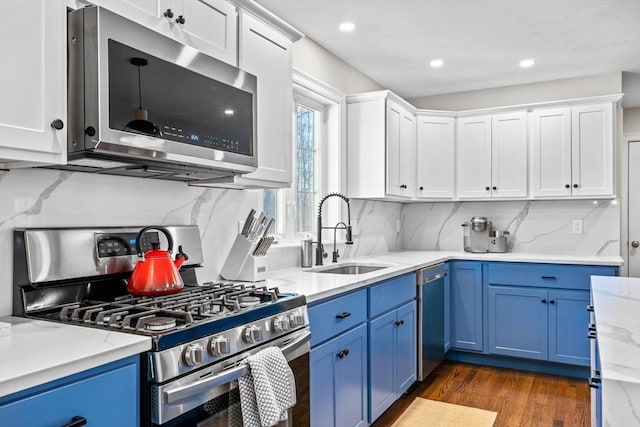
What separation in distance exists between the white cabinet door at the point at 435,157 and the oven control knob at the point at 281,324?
113 inches

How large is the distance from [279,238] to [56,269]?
165 centimetres

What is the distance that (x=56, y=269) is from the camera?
5.58ft

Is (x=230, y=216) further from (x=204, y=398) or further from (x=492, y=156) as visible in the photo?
(x=492, y=156)

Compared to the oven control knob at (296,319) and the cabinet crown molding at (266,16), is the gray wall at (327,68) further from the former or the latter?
the oven control knob at (296,319)

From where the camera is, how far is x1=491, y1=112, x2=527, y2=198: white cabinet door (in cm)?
436

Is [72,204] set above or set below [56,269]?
above

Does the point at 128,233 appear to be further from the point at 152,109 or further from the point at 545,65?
the point at 545,65

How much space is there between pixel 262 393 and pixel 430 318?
7.58ft

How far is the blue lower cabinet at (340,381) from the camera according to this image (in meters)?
2.17

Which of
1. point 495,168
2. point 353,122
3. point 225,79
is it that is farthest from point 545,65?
point 225,79

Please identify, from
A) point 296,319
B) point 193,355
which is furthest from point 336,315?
point 193,355

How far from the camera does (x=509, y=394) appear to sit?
3463 mm

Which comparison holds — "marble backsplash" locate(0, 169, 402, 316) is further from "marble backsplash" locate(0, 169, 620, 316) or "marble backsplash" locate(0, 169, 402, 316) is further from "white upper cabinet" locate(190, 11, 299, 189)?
"white upper cabinet" locate(190, 11, 299, 189)

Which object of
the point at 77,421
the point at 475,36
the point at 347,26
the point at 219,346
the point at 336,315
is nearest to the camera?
the point at 77,421
